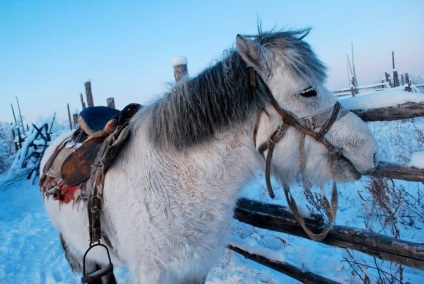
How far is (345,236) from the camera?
2520 millimetres

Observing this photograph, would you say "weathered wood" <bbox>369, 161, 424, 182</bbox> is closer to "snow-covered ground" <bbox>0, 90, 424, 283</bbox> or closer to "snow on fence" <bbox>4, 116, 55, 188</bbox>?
"snow-covered ground" <bbox>0, 90, 424, 283</bbox>

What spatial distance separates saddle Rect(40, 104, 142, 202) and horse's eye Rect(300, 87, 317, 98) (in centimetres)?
131

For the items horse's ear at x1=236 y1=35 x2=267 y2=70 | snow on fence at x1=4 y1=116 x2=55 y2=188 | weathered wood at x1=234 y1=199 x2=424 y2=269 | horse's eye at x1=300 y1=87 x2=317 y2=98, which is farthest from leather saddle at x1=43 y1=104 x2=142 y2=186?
snow on fence at x1=4 y1=116 x2=55 y2=188

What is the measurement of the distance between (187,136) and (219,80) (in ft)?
1.40

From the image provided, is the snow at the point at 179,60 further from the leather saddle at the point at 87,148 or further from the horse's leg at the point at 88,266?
the horse's leg at the point at 88,266

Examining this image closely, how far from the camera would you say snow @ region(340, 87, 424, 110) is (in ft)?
6.66

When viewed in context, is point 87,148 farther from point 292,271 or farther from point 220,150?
point 292,271

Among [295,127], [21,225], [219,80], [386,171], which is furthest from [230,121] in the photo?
[21,225]

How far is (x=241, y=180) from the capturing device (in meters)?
1.96

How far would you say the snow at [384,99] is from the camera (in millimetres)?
2029

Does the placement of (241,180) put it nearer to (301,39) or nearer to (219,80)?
(219,80)

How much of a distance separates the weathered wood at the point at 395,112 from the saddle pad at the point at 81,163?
7.31 feet

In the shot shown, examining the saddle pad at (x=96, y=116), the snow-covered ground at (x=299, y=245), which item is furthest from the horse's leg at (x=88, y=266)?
the saddle pad at (x=96, y=116)

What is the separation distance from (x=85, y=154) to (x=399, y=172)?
97.8 inches
